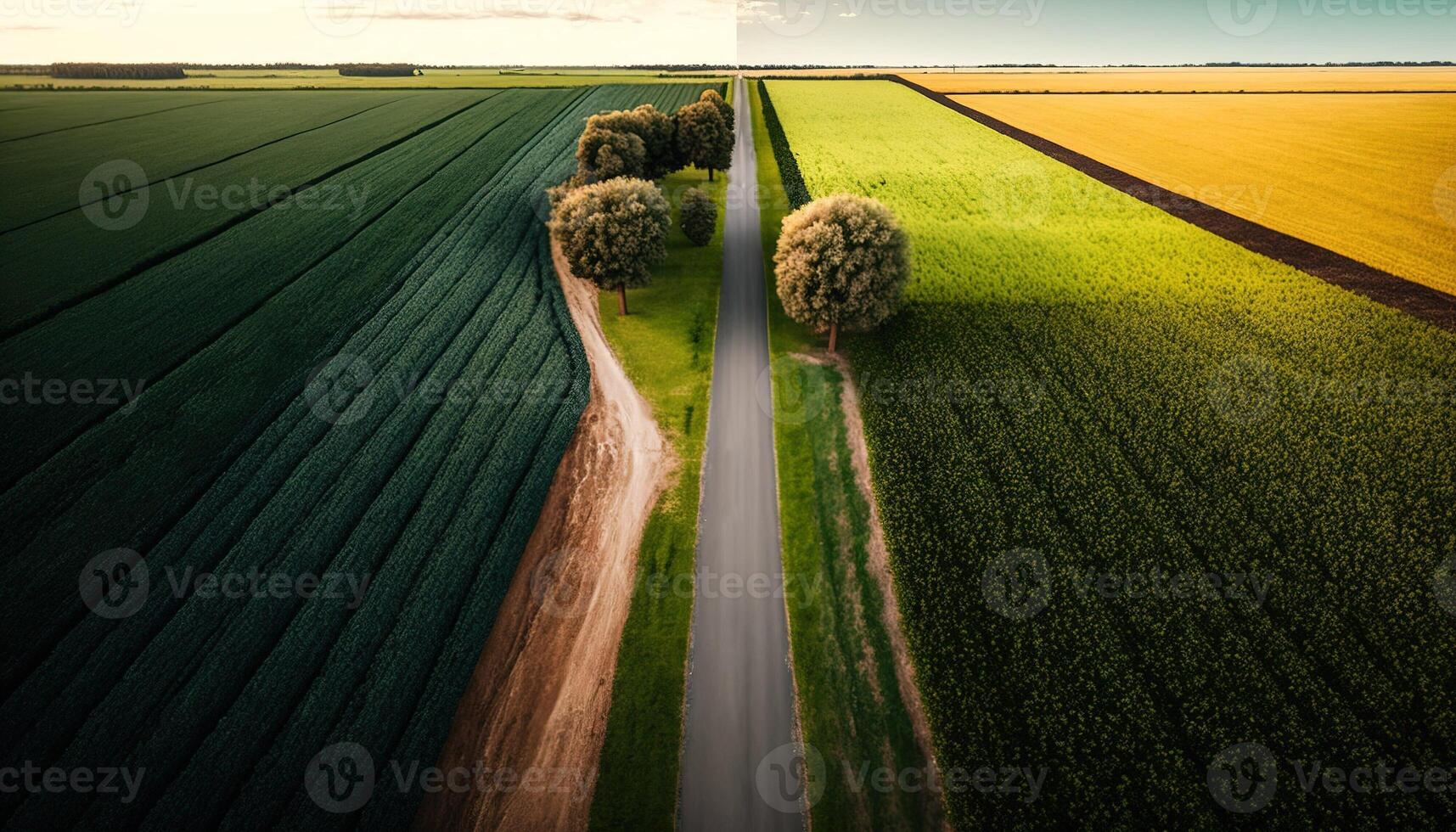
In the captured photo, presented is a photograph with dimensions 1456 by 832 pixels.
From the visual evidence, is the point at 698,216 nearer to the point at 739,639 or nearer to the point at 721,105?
the point at 721,105

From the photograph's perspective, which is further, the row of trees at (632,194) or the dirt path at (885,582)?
the row of trees at (632,194)

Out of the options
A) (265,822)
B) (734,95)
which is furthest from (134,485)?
(734,95)

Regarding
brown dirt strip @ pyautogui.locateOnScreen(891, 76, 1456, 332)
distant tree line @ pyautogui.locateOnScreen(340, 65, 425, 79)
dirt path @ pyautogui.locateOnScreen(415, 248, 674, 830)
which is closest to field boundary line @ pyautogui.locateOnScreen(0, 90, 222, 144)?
distant tree line @ pyautogui.locateOnScreen(340, 65, 425, 79)

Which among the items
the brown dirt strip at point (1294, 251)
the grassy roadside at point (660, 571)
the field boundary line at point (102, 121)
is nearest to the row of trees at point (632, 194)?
the grassy roadside at point (660, 571)

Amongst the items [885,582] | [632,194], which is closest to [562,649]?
[885,582]

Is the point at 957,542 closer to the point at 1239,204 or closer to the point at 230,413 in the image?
the point at 230,413

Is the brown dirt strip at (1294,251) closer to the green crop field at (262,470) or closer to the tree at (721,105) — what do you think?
the tree at (721,105)
